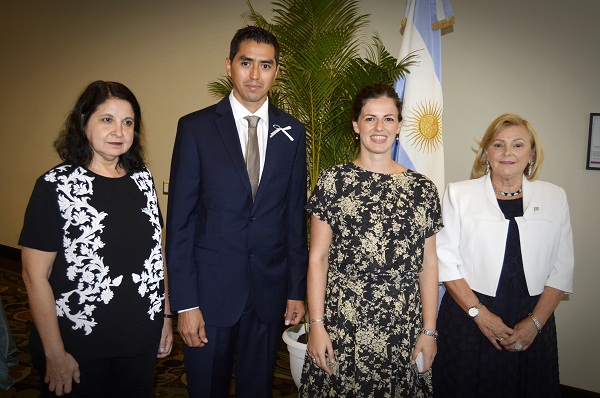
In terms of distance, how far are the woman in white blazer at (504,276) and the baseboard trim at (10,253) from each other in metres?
6.23

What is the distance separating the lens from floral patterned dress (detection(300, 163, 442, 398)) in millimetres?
2004

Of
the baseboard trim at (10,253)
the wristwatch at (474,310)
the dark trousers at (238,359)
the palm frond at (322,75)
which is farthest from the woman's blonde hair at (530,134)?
the baseboard trim at (10,253)

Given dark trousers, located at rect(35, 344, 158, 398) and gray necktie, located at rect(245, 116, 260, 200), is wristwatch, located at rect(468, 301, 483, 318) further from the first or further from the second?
dark trousers, located at rect(35, 344, 158, 398)

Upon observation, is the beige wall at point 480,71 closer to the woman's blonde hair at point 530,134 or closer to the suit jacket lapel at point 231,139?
the woman's blonde hair at point 530,134

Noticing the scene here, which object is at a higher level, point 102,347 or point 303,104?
point 303,104

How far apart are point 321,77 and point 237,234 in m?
1.42

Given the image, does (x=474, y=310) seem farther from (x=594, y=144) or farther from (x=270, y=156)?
(x=594, y=144)

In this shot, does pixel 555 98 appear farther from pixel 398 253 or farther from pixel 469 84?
pixel 398 253

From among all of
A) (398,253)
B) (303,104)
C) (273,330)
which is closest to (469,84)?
(303,104)

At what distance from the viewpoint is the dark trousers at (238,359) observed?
2.10 metres

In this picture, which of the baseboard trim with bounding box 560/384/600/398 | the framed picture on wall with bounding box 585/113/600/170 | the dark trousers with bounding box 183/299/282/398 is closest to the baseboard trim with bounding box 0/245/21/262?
the dark trousers with bounding box 183/299/282/398

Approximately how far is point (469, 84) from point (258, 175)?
2.10 m

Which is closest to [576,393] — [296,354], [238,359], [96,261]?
[296,354]

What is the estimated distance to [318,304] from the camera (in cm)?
207
